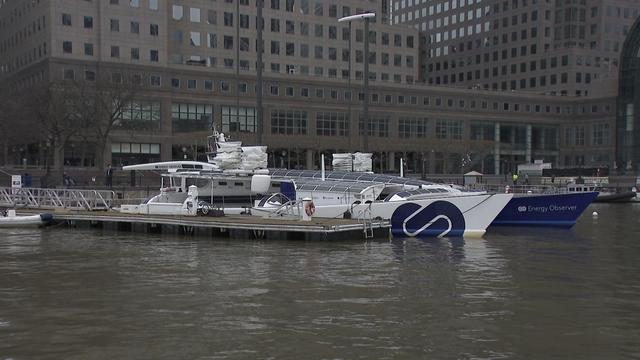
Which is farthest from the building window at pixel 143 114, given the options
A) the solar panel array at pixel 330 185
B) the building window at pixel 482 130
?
the building window at pixel 482 130

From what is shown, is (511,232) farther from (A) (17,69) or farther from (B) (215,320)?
(A) (17,69)

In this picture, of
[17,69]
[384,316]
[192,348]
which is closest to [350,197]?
[384,316]

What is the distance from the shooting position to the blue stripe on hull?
36.3 m

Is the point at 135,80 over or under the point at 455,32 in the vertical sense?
under

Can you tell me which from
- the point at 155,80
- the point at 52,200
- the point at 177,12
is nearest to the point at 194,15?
the point at 177,12

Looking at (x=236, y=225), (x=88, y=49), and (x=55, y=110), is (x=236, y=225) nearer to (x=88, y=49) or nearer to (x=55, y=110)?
(x=55, y=110)

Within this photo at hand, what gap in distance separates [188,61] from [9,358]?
88508 mm

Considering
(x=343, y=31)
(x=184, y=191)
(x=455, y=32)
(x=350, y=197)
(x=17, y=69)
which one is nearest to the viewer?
(x=350, y=197)

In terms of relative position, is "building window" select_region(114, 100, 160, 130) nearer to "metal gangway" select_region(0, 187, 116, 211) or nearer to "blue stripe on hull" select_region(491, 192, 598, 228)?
"metal gangway" select_region(0, 187, 116, 211)

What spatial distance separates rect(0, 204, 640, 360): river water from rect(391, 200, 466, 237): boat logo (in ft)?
8.23

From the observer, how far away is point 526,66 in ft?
476

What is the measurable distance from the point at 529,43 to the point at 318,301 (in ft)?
460

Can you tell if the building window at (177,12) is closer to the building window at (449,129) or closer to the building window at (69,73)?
the building window at (69,73)

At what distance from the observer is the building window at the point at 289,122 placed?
100875 mm
